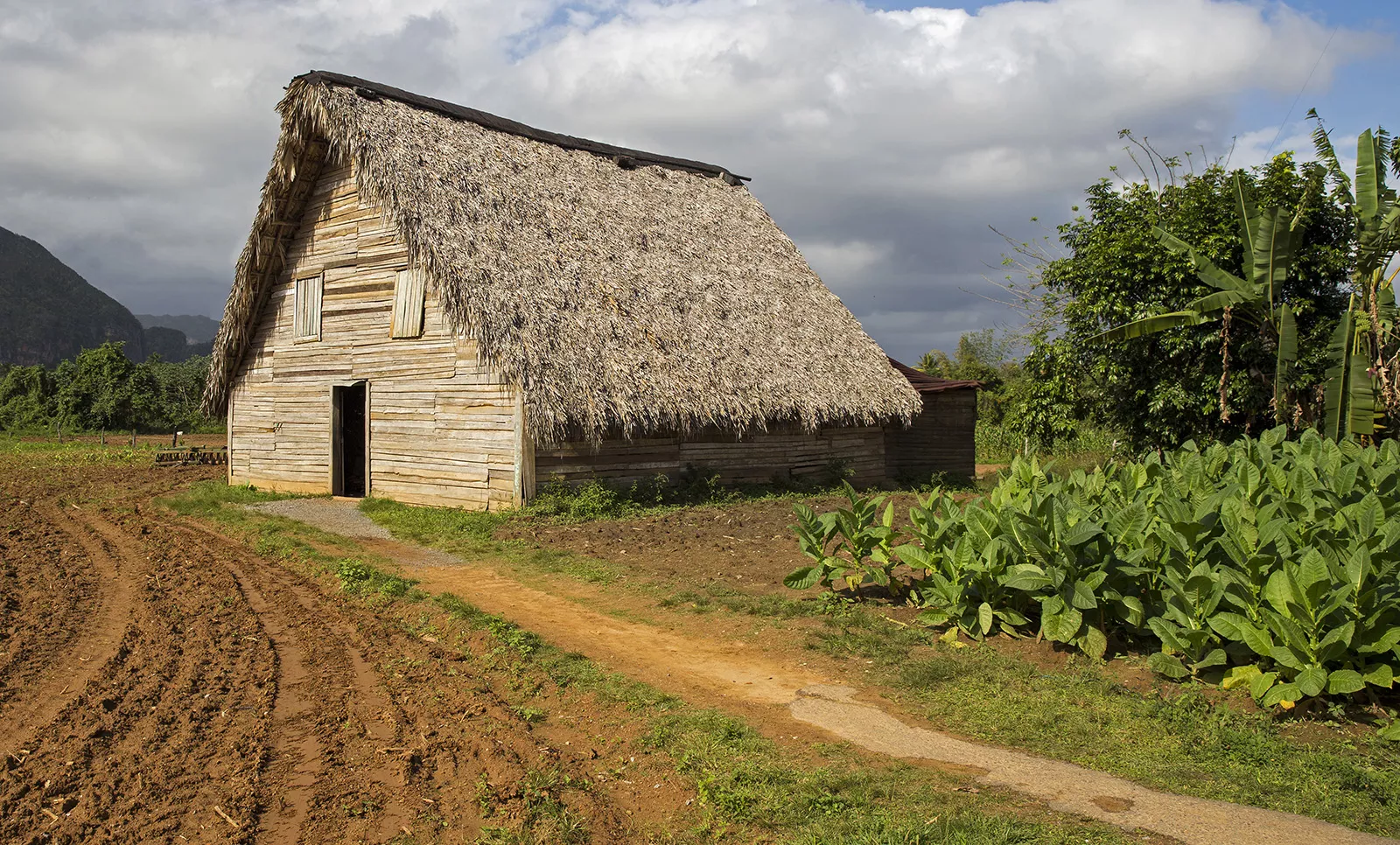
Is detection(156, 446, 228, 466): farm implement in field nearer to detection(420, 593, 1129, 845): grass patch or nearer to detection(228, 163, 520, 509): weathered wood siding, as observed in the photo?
detection(228, 163, 520, 509): weathered wood siding

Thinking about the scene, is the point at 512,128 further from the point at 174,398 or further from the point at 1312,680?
the point at 174,398

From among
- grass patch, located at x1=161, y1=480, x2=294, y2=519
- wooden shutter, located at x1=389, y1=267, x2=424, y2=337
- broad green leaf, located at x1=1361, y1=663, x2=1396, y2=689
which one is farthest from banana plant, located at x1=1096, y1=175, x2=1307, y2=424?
grass patch, located at x1=161, y1=480, x2=294, y2=519

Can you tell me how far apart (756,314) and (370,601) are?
9.99 m

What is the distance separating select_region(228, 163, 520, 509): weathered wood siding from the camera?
41.1 ft

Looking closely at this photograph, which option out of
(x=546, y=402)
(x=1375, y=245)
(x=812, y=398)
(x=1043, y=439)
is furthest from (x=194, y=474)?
(x=1375, y=245)

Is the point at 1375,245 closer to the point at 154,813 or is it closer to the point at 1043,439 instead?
the point at 1043,439

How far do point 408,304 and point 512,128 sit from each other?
477 cm

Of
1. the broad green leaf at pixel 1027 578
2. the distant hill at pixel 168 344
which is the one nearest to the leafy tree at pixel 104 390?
the broad green leaf at pixel 1027 578

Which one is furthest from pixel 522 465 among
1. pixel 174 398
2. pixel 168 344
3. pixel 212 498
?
pixel 168 344

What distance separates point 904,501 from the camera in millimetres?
14414

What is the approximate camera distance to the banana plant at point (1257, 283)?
11.1 m

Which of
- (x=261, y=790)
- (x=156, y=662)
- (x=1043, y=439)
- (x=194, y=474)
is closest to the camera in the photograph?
(x=261, y=790)

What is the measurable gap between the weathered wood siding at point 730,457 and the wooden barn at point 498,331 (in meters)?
0.04

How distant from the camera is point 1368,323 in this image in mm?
11312
